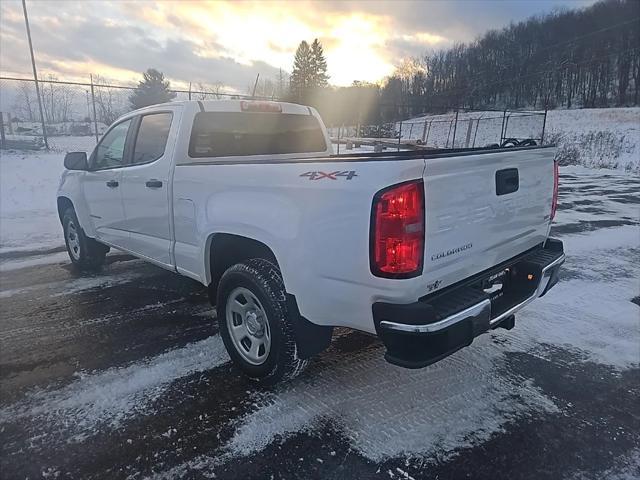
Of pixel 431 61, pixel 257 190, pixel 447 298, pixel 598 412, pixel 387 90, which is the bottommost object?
pixel 598 412

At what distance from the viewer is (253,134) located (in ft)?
13.7

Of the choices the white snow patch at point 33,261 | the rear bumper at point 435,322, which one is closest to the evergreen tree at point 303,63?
the white snow patch at point 33,261

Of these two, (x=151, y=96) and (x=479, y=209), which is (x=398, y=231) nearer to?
(x=479, y=209)

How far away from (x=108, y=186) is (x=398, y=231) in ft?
12.4

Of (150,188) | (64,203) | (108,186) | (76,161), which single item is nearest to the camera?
(150,188)

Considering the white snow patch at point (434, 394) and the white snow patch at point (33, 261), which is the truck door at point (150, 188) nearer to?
the white snow patch at point (434, 394)

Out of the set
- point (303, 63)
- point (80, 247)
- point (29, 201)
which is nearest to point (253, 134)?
point (80, 247)

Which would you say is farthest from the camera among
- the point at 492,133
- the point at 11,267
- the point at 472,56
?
the point at 472,56

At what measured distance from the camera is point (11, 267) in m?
5.78

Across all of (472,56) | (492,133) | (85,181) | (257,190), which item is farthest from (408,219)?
(472,56)

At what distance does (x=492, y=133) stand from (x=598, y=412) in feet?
146

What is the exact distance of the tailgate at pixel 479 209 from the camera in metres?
2.21

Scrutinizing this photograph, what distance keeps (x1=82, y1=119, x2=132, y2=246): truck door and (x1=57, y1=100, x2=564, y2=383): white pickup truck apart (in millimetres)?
282

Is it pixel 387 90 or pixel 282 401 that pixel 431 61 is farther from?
pixel 282 401
